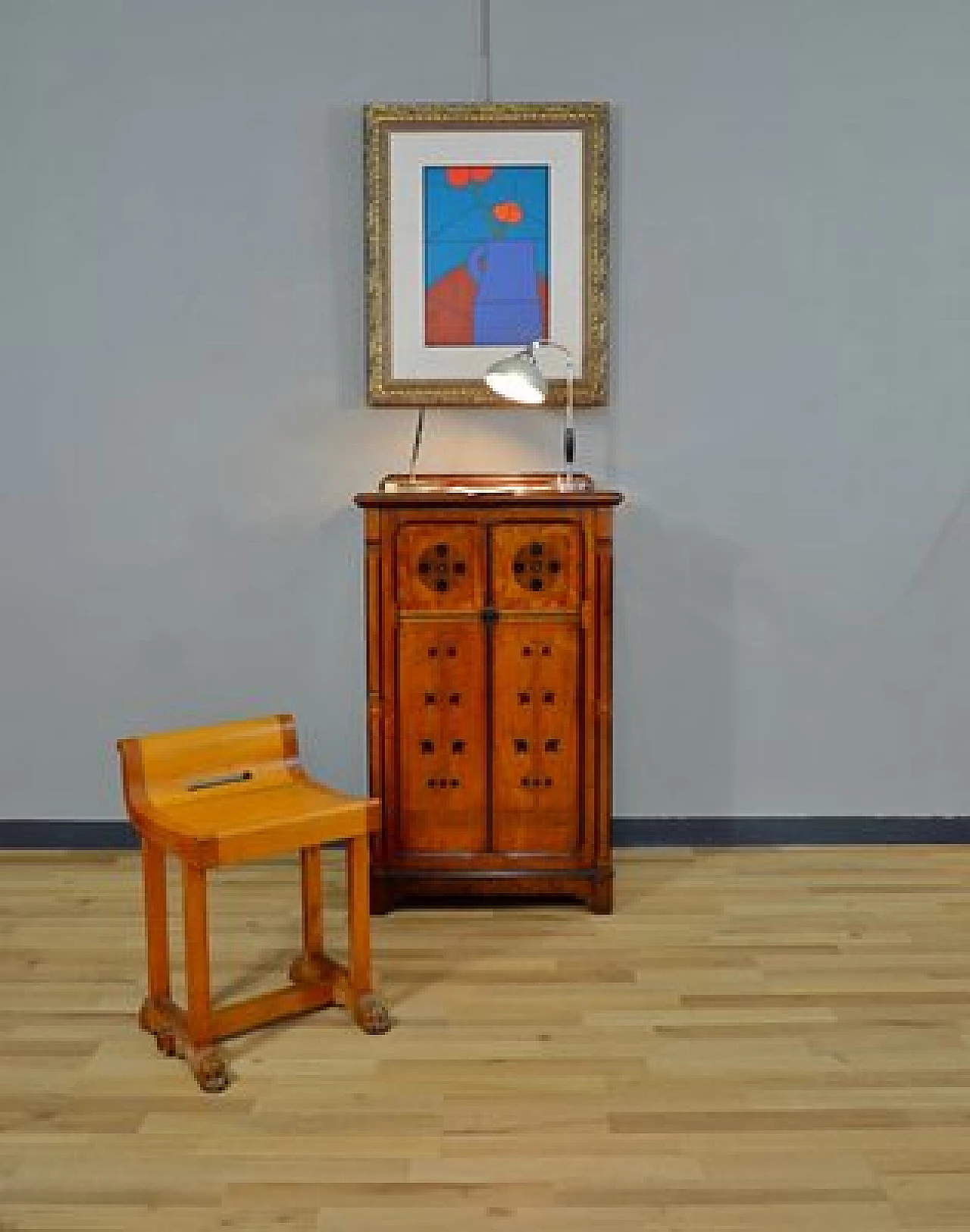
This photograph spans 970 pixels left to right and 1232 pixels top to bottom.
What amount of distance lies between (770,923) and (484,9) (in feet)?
8.53

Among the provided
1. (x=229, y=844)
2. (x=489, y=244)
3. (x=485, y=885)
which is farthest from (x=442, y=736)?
(x=489, y=244)

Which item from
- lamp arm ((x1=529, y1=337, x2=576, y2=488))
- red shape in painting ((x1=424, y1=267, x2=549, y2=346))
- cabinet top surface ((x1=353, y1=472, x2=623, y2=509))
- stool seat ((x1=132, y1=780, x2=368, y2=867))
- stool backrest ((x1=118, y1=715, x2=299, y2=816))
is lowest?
stool seat ((x1=132, y1=780, x2=368, y2=867))

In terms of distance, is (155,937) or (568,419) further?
(568,419)

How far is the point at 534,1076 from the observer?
8.52 feet

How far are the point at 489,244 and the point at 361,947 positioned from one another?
203 cm

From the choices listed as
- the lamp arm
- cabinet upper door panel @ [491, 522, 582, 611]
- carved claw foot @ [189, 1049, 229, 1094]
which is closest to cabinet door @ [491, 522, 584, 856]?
cabinet upper door panel @ [491, 522, 582, 611]

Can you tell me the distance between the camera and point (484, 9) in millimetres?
3805

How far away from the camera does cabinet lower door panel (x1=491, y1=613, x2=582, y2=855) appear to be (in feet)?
11.3

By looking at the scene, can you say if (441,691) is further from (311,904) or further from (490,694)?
(311,904)

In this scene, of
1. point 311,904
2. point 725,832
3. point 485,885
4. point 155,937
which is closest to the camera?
point 155,937

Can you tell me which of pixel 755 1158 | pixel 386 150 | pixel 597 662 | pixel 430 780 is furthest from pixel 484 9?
pixel 755 1158

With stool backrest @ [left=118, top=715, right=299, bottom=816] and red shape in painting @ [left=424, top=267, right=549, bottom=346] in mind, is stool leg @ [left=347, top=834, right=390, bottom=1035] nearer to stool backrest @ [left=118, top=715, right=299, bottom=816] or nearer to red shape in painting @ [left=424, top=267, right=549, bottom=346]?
stool backrest @ [left=118, top=715, right=299, bottom=816]

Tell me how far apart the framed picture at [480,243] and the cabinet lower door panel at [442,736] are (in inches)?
31.9

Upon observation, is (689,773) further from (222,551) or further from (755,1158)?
(755,1158)
